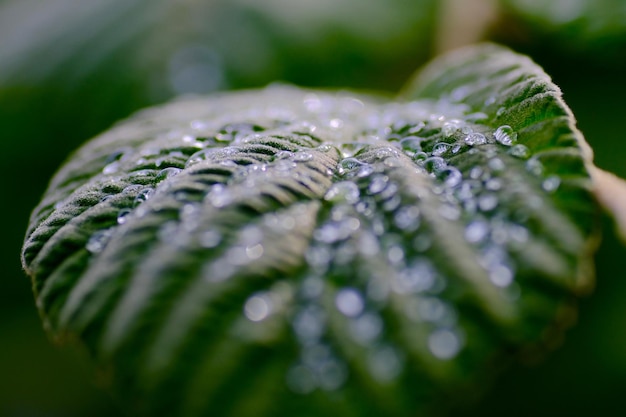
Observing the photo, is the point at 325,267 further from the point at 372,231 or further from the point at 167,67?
the point at 167,67

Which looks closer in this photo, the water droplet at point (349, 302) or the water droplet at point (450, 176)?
the water droplet at point (349, 302)

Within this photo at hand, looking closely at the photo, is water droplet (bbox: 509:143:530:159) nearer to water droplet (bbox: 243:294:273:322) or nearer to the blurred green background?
water droplet (bbox: 243:294:273:322)

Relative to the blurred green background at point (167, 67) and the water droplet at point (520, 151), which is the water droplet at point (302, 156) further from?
the blurred green background at point (167, 67)

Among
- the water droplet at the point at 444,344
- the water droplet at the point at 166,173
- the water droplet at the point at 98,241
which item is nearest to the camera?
the water droplet at the point at 444,344

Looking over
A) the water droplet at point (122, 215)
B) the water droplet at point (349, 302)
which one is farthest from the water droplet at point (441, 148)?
the water droplet at point (122, 215)

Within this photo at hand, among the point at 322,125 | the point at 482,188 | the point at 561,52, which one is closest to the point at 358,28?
the point at 561,52

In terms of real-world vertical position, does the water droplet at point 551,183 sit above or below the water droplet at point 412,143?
below

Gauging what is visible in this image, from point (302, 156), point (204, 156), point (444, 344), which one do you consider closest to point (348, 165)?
point (302, 156)

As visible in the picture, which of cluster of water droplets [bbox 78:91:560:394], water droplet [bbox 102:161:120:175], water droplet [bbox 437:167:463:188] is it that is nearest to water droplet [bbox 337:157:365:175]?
cluster of water droplets [bbox 78:91:560:394]
